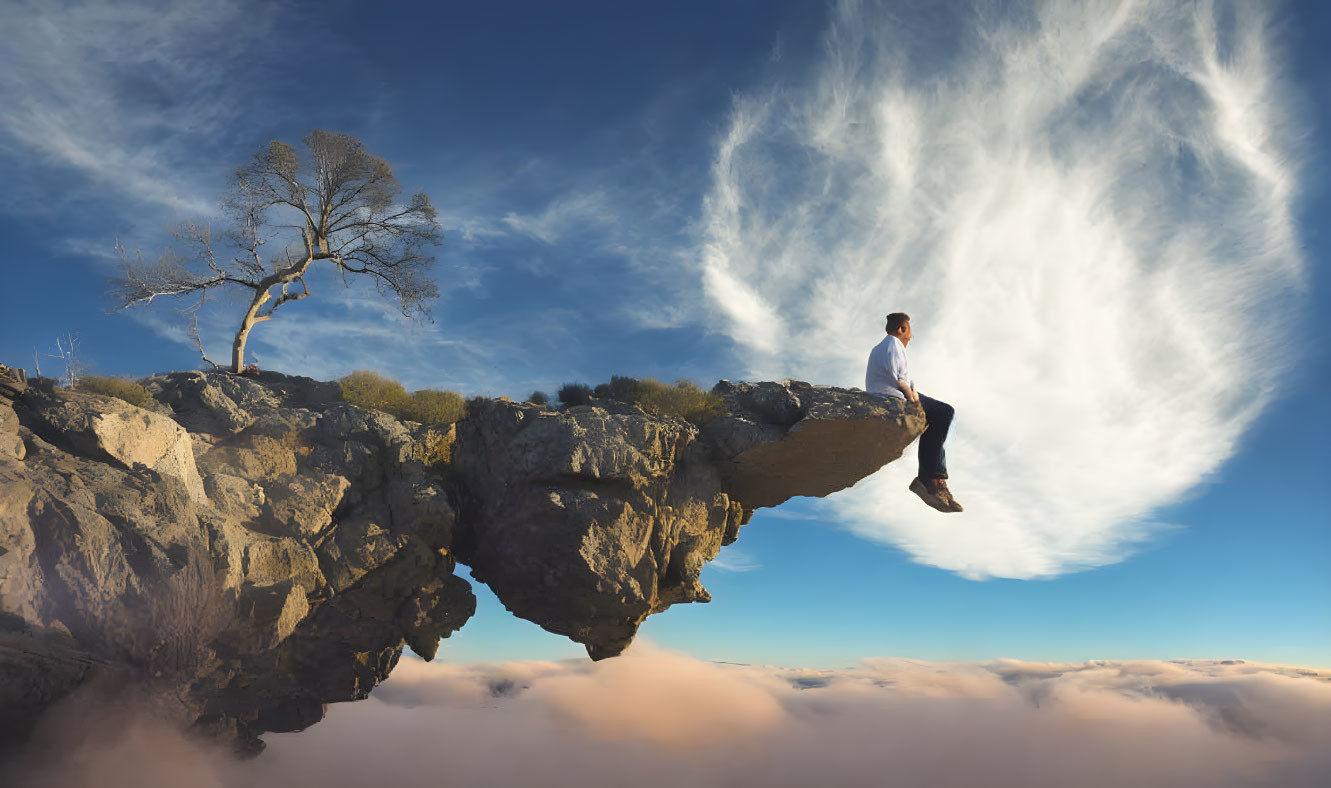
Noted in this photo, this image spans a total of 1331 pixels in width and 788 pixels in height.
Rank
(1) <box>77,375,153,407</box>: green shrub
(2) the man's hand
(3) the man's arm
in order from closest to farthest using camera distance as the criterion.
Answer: (1) <box>77,375,153,407</box>: green shrub
(3) the man's arm
(2) the man's hand

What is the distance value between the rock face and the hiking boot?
1.21 m

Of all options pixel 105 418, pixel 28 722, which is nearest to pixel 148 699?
pixel 28 722

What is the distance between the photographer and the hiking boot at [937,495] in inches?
598

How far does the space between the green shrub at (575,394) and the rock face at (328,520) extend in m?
1.66

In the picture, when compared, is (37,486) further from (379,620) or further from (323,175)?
(323,175)

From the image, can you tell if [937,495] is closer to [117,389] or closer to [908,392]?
[908,392]

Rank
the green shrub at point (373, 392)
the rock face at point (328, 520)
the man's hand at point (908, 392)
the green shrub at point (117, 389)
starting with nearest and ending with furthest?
the rock face at point (328, 520), the green shrub at point (117, 389), the man's hand at point (908, 392), the green shrub at point (373, 392)

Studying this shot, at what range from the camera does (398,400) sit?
17359 mm

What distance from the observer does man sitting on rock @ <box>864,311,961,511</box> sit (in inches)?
597

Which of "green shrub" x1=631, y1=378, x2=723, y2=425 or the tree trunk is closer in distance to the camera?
"green shrub" x1=631, y1=378, x2=723, y2=425

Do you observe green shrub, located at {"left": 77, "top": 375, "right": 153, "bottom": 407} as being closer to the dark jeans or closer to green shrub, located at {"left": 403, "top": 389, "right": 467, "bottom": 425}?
green shrub, located at {"left": 403, "top": 389, "right": 467, "bottom": 425}

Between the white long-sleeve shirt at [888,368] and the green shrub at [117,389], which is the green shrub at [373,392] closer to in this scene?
the green shrub at [117,389]

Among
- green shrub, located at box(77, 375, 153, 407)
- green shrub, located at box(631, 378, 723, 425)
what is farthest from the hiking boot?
green shrub, located at box(77, 375, 153, 407)

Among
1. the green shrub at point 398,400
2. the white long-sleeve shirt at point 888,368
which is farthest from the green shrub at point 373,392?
the white long-sleeve shirt at point 888,368
